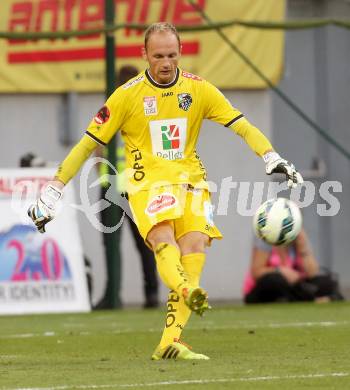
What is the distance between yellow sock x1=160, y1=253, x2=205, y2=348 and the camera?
758 centimetres

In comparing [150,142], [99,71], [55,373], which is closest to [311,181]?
[99,71]

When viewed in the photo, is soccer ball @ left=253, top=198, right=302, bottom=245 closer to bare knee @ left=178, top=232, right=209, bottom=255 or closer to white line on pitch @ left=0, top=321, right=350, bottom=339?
bare knee @ left=178, top=232, right=209, bottom=255

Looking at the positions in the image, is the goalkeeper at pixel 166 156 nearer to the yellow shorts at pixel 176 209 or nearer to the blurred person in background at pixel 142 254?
the yellow shorts at pixel 176 209

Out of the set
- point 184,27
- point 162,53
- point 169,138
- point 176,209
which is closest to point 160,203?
point 176,209

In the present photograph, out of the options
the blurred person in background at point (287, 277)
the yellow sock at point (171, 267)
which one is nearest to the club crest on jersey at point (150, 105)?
the yellow sock at point (171, 267)

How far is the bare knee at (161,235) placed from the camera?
24.9 ft

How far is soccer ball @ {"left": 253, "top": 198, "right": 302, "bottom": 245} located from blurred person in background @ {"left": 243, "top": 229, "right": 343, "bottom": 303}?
5.02 meters

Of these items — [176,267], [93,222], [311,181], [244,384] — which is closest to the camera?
[244,384]

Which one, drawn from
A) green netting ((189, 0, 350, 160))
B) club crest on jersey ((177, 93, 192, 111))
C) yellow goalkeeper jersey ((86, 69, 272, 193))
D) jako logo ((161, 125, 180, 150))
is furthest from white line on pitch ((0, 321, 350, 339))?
green netting ((189, 0, 350, 160))

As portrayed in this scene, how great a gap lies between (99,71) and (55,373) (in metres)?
8.11

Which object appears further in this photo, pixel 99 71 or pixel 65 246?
pixel 99 71

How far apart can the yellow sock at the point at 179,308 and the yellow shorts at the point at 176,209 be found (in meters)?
0.17

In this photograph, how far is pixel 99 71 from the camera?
48.2 feet

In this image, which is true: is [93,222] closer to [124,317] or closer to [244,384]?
[124,317]
